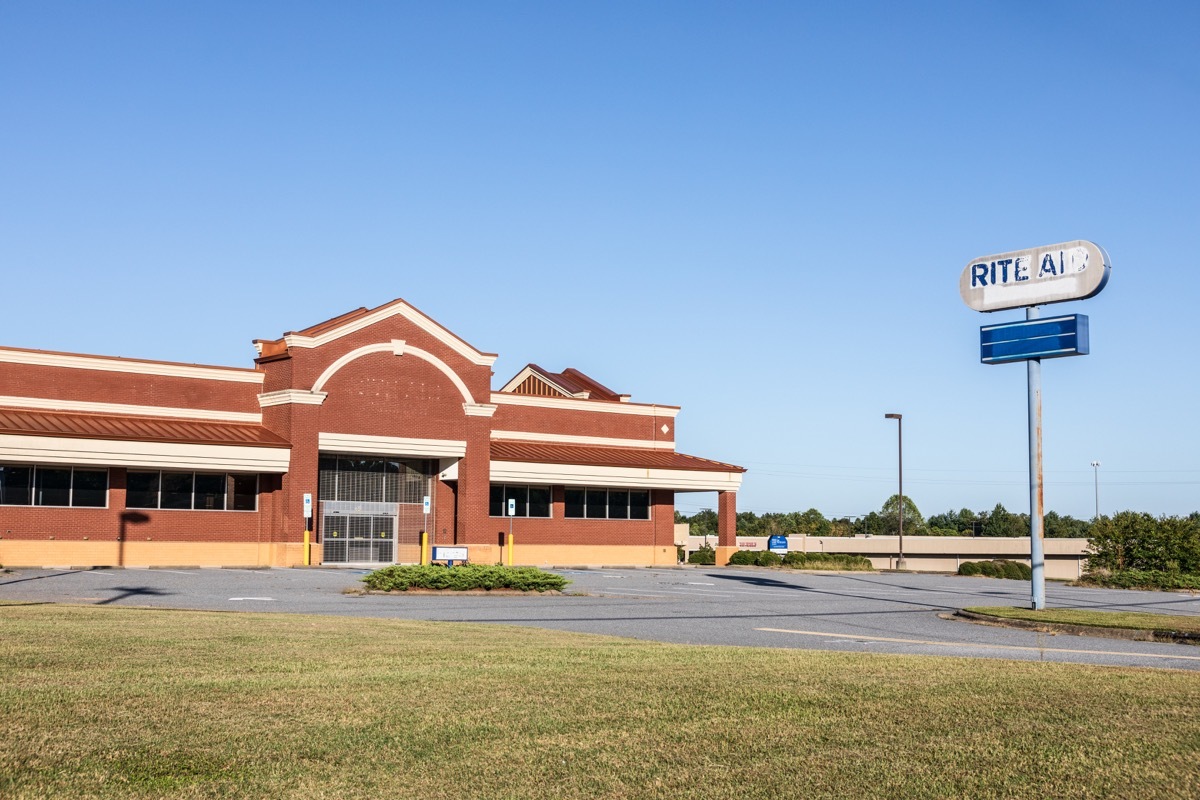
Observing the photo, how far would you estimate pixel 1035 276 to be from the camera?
78.7 feet

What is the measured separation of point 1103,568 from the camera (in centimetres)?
4666

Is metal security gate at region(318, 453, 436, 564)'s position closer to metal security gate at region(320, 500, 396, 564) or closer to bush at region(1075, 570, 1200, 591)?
metal security gate at region(320, 500, 396, 564)

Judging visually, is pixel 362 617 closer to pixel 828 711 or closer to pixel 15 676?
pixel 15 676

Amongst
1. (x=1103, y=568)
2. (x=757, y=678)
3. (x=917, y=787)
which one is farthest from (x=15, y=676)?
(x=1103, y=568)

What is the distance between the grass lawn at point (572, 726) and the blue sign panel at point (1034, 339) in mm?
12385

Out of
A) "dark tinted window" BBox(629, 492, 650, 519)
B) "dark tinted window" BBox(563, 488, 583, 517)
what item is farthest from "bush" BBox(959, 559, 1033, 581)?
"dark tinted window" BBox(563, 488, 583, 517)

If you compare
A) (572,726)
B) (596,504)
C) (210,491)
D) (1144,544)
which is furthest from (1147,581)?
(572,726)

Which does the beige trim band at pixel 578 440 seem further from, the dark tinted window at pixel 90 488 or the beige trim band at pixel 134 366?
the dark tinted window at pixel 90 488

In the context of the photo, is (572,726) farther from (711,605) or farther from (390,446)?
(390,446)

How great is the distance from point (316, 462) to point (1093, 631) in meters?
30.4

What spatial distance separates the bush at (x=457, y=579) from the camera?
26625mm

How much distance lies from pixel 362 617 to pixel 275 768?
12.4m

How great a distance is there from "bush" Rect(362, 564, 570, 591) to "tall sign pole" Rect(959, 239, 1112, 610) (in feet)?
35.3

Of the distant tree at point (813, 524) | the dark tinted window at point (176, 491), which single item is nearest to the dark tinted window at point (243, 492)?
the dark tinted window at point (176, 491)
